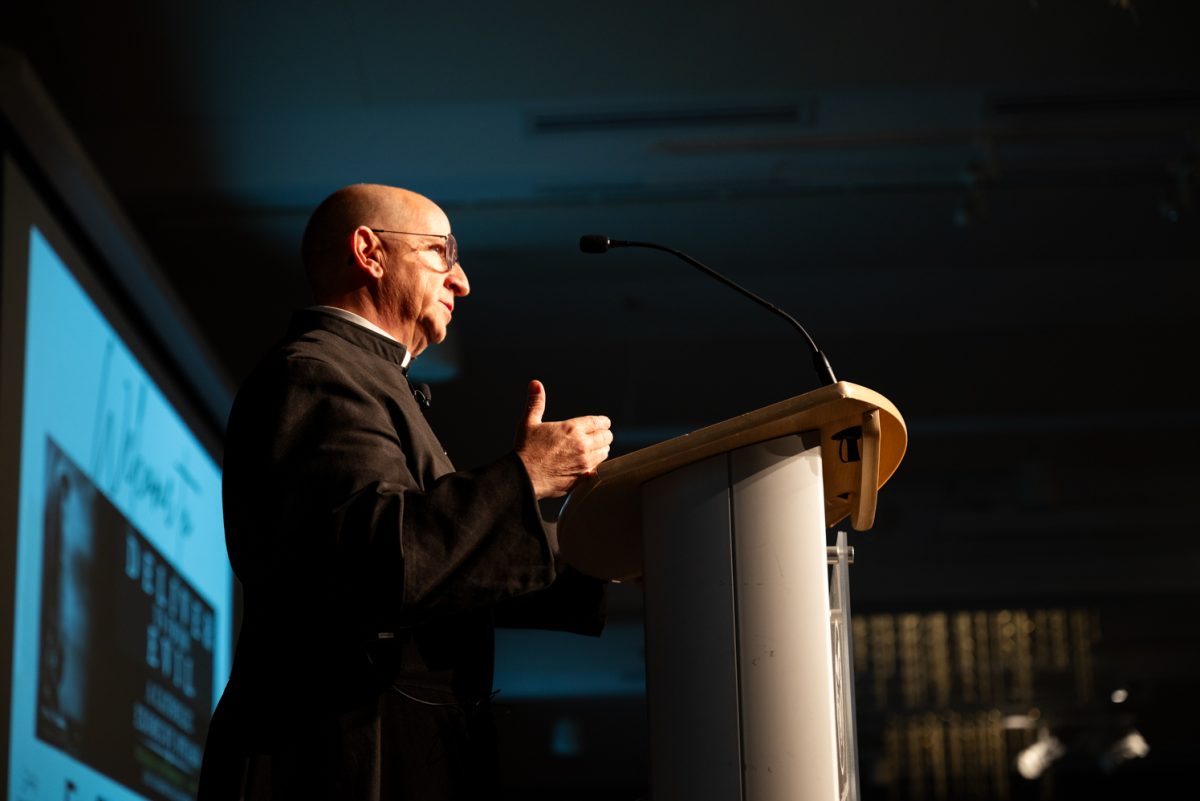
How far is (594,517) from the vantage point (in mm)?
1545

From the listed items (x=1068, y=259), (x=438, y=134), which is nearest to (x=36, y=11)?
(x=438, y=134)

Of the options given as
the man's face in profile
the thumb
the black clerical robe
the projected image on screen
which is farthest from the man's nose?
the projected image on screen

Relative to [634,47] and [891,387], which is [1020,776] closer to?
[891,387]

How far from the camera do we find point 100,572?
411 centimetres

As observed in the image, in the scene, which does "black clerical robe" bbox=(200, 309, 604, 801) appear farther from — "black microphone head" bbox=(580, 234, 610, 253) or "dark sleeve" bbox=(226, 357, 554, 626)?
"black microphone head" bbox=(580, 234, 610, 253)

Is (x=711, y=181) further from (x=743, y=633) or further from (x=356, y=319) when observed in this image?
(x=743, y=633)

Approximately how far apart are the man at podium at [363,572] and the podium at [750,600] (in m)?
0.11

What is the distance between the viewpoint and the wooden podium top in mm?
1377

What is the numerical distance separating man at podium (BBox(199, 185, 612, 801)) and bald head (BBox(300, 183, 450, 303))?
0.42ft

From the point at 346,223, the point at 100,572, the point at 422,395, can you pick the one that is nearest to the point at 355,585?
the point at 422,395

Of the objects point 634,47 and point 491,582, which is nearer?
point 491,582

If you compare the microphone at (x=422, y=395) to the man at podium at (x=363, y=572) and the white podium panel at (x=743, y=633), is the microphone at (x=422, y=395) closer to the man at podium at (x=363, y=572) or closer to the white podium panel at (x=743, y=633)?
the man at podium at (x=363, y=572)

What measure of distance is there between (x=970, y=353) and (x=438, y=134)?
317 cm

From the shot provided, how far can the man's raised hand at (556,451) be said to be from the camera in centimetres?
148
